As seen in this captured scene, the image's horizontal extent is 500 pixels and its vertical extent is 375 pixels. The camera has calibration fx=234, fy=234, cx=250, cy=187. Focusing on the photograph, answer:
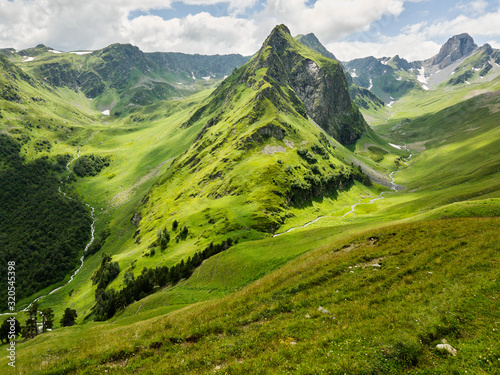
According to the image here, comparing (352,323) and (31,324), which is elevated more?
(352,323)

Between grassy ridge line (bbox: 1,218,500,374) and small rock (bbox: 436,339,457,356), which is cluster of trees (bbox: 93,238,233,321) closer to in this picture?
grassy ridge line (bbox: 1,218,500,374)

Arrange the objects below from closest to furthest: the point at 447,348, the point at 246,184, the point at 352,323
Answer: the point at 447,348
the point at 352,323
the point at 246,184

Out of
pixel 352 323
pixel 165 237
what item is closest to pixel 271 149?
pixel 165 237

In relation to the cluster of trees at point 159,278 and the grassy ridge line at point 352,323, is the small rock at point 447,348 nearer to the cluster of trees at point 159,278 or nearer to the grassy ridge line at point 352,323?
the grassy ridge line at point 352,323

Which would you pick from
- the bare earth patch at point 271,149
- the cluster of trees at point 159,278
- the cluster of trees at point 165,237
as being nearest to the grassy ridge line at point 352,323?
the cluster of trees at point 159,278

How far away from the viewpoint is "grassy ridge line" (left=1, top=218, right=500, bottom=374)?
13.4m

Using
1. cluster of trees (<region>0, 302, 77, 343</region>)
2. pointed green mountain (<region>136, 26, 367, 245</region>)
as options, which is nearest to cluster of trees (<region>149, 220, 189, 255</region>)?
pointed green mountain (<region>136, 26, 367, 245</region>)

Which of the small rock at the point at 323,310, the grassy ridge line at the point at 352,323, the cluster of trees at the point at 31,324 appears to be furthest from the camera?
the cluster of trees at the point at 31,324

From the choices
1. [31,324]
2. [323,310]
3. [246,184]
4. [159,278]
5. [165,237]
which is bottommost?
[159,278]

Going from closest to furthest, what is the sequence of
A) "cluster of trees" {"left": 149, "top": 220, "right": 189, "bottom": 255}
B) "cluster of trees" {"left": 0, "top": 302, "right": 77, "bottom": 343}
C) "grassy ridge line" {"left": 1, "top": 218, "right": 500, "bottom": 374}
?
"grassy ridge line" {"left": 1, "top": 218, "right": 500, "bottom": 374} < "cluster of trees" {"left": 0, "top": 302, "right": 77, "bottom": 343} < "cluster of trees" {"left": 149, "top": 220, "right": 189, "bottom": 255}

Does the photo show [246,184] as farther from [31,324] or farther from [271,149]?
[31,324]

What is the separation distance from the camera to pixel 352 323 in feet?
55.0

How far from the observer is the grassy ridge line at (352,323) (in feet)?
44.0

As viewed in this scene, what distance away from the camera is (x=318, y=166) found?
16812 cm
